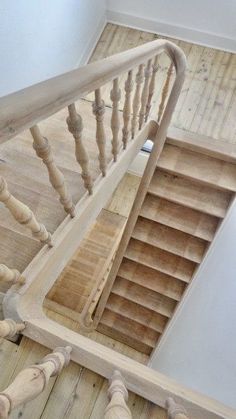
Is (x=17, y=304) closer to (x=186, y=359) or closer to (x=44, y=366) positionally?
(x=44, y=366)

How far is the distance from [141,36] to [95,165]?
7.82 ft

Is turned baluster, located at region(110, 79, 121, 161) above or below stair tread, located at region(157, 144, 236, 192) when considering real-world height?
below

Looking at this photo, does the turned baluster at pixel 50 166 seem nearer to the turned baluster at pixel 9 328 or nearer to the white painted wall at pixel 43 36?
the turned baluster at pixel 9 328

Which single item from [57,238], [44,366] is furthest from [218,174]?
[44,366]

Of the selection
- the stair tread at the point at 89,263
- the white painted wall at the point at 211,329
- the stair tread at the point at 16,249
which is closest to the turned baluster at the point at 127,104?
the stair tread at the point at 16,249

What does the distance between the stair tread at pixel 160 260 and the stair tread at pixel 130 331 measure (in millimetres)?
902

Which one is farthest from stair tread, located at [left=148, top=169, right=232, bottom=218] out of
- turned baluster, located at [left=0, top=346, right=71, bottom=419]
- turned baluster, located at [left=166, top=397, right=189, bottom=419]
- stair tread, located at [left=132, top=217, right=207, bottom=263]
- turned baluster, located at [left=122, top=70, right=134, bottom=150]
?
turned baluster, located at [left=0, top=346, right=71, bottom=419]

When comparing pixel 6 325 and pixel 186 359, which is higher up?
pixel 186 359

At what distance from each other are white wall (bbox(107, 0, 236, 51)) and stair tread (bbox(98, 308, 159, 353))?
122 inches

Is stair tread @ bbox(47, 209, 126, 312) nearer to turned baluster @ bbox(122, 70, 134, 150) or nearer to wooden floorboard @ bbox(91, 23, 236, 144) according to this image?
wooden floorboard @ bbox(91, 23, 236, 144)

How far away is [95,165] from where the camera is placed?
6.12ft

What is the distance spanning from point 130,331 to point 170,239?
1.33 metres

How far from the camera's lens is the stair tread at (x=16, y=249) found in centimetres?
140

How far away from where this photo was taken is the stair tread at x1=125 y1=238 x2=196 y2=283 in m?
3.16
